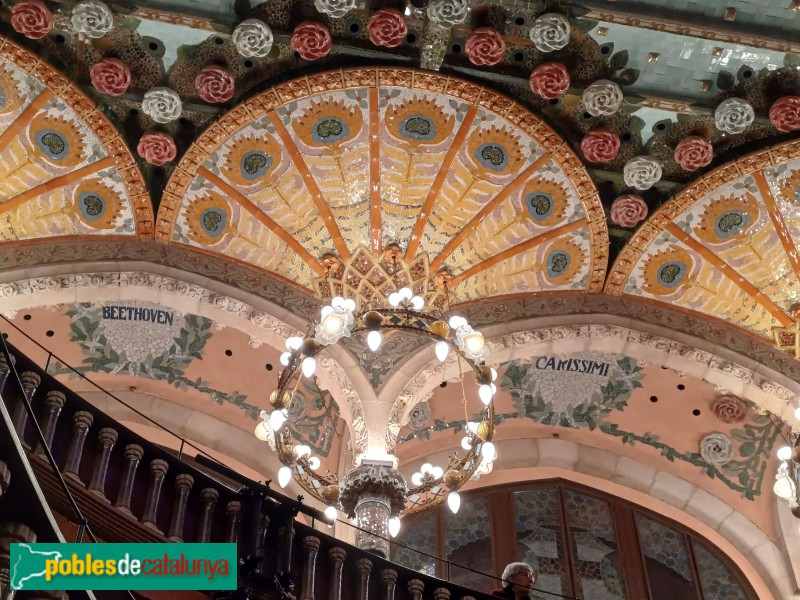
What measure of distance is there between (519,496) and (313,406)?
222 centimetres

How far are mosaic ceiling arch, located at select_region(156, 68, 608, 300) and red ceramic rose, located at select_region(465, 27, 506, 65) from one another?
0.50m

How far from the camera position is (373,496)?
9641mm

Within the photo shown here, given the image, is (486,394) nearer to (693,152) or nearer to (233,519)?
(233,519)

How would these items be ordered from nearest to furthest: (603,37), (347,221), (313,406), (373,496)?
(373,496), (603,37), (347,221), (313,406)

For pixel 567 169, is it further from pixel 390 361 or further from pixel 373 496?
pixel 373 496

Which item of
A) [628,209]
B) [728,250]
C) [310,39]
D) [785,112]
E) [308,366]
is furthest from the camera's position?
[728,250]

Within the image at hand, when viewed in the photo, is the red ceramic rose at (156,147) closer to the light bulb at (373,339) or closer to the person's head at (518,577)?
the light bulb at (373,339)

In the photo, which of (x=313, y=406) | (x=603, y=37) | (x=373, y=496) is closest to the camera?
(x=373, y=496)

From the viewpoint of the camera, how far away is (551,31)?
10102mm

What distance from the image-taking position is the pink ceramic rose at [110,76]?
10.2m

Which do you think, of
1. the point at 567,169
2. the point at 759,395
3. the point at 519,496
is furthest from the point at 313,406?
the point at 759,395

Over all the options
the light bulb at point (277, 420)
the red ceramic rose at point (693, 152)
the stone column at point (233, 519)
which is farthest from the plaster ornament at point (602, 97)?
the stone column at point (233, 519)

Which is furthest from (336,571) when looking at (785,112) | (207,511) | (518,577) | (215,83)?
(785,112)

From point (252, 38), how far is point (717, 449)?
6072 mm
